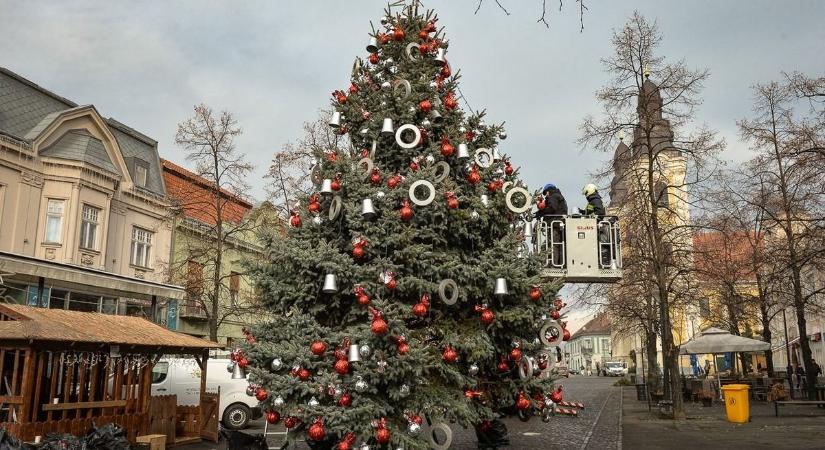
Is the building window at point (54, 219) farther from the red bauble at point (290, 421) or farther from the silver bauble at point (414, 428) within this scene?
the silver bauble at point (414, 428)

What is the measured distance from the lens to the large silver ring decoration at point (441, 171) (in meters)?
9.85

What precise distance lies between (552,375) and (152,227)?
83.1ft

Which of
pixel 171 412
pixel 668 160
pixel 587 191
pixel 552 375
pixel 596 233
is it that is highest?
pixel 668 160

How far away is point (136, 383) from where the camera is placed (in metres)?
14.6

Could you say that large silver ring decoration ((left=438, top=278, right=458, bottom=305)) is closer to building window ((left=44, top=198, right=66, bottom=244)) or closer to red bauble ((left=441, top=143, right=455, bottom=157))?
red bauble ((left=441, top=143, right=455, bottom=157))

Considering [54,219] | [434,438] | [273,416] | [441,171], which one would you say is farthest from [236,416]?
[54,219]

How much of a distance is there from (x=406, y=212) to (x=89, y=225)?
2204 centimetres

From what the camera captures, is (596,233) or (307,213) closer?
(307,213)

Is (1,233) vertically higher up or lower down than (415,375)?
higher up

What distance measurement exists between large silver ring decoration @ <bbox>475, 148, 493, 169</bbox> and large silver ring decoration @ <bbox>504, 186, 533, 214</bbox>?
2.33ft

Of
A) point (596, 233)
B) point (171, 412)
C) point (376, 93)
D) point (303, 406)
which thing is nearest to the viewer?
point (303, 406)

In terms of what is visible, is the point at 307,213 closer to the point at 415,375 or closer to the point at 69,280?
the point at 415,375

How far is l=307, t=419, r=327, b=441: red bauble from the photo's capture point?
840cm

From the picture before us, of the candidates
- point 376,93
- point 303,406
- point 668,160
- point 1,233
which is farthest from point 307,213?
point 1,233
